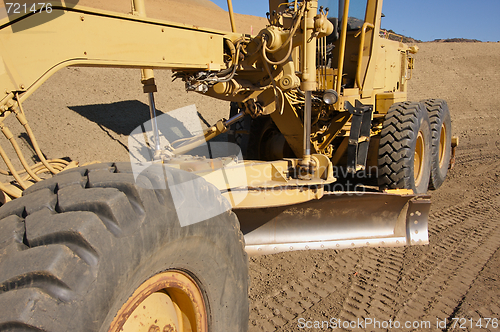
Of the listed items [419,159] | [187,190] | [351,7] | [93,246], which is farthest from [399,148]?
[93,246]

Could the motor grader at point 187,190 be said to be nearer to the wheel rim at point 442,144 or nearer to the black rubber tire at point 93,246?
the black rubber tire at point 93,246

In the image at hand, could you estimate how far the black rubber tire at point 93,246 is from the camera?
118 cm

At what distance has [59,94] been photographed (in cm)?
830

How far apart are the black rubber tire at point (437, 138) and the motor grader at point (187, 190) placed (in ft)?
1.78

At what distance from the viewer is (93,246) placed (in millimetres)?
1287

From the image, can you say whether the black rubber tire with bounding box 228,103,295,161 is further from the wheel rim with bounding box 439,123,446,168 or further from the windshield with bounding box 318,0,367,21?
the wheel rim with bounding box 439,123,446,168

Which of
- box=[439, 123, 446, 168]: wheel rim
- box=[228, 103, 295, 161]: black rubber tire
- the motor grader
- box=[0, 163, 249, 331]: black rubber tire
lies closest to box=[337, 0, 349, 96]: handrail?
the motor grader

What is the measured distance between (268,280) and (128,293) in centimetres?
218

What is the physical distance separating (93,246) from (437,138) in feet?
17.6

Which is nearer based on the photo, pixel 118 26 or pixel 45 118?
pixel 118 26

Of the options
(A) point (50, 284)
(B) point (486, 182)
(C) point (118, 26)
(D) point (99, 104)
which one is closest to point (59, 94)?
(D) point (99, 104)

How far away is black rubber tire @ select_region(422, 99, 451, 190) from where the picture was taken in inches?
215

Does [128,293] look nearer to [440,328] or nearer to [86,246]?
[86,246]

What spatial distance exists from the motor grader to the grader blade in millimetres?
13
